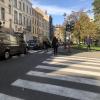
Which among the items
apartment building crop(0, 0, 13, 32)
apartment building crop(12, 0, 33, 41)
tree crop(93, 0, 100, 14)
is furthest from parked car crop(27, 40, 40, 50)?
tree crop(93, 0, 100, 14)

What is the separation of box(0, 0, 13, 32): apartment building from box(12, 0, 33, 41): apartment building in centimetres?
251

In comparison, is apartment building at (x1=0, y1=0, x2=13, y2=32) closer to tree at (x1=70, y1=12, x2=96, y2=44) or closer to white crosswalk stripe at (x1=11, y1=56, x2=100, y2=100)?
tree at (x1=70, y1=12, x2=96, y2=44)

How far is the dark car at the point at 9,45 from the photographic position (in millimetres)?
18750

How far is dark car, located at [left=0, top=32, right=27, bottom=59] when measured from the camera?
1875cm

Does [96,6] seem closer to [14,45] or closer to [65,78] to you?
[14,45]

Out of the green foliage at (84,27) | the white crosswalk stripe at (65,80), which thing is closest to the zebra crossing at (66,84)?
the white crosswalk stripe at (65,80)

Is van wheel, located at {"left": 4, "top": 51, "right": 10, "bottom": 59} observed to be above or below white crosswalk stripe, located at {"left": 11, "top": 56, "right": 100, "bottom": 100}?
above

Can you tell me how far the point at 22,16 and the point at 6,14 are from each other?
12.8m

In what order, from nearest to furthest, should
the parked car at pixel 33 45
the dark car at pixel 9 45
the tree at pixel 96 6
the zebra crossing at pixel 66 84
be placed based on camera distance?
1. the zebra crossing at pixel 66 84
2. the dark car at pixel 9 45
3. the parked car at pixel 33 45
4. the tree at pixel 96 6

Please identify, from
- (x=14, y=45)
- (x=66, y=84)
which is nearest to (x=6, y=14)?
(x=14, y=45)

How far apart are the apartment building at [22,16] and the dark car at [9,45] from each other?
32652mm

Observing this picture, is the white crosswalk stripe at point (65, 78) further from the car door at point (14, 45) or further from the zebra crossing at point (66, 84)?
the car door at point (14, 45)

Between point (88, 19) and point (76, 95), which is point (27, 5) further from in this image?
point (76, 95)

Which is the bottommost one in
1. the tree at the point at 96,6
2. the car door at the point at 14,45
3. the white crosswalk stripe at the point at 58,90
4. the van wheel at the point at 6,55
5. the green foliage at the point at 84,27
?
the white crosswalk stripe at the point at 58,90
